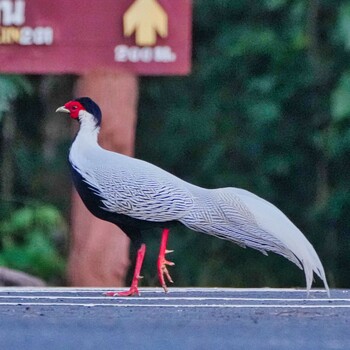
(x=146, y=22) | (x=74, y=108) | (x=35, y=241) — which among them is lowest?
(x=35, y=241)

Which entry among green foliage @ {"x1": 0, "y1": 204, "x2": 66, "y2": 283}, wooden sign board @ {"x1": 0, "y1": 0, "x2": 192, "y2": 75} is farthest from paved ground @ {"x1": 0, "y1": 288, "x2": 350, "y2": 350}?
green foliage @ {"x1": 0, "y1": 204, "x2": 66, "y2": 283}

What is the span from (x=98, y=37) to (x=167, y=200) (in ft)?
12.2

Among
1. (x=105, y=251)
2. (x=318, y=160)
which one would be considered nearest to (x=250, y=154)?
(x=318, y=160)

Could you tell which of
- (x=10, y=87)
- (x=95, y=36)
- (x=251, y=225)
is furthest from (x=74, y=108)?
(x=10, y=87)

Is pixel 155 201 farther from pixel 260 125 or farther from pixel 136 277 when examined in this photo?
pixel 260 125

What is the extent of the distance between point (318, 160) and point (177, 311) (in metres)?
7.83

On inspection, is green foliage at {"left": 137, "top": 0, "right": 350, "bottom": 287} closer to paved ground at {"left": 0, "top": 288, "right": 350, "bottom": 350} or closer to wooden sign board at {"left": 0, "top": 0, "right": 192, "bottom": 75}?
wooden sign board at {"left": 0, "top": 0, "right": 192, "bottom": 75}

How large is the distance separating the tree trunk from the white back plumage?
403cm

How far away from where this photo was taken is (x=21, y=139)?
1479 centimetres

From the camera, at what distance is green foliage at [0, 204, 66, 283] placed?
1227cm

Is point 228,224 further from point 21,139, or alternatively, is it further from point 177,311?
Answer: point 21,139

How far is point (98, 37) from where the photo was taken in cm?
1058

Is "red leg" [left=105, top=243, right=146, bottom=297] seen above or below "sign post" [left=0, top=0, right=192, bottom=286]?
below

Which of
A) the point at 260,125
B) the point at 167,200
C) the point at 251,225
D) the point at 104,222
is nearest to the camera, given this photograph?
the point at 251,225
